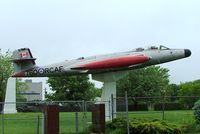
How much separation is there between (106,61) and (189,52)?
523cm

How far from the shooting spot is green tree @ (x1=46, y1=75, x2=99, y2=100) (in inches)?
3167

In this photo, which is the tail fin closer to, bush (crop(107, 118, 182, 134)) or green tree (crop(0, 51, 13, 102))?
bush (crop(107, 118, 182, 134))

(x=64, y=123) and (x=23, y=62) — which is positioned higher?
(x=23, y=62)

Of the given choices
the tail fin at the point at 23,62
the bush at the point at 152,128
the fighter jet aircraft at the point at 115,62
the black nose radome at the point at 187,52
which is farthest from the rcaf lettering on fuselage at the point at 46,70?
the bush at the point at 152,128

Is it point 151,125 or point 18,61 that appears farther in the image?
point 18,61

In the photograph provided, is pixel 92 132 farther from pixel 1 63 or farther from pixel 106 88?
pixel 1 63

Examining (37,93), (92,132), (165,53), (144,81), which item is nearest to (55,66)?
(165,53)

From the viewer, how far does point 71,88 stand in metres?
80.8

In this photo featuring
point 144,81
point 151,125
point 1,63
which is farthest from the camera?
point 144,81

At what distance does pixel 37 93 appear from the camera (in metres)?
155

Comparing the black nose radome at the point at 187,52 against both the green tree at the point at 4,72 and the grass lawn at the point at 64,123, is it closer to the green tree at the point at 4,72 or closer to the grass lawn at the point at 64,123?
the grass lawn at the point at 64,123

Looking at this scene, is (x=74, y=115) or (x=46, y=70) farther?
(x=74, y=115)

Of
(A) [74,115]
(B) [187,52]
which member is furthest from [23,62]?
(B) [187,52]

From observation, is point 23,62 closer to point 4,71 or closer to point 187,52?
point 187,52
